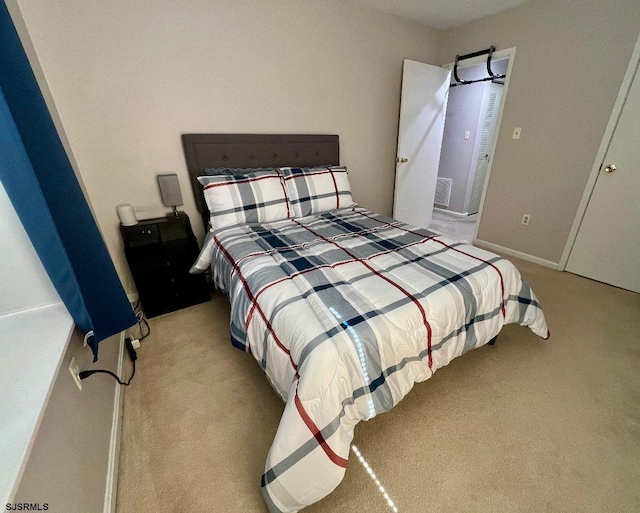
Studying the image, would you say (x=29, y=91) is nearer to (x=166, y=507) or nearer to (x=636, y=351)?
(x=166, y=507)

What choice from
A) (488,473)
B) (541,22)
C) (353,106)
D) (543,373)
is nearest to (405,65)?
(353,106)

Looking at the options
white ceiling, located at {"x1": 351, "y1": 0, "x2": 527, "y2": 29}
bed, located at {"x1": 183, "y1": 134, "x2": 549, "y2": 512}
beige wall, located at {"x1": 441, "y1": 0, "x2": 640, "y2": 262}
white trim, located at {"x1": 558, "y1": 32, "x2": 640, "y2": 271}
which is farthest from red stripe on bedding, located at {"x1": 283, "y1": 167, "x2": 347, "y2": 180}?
white trim, located at {"x1": 558, "y1": 32, "x2": 640, "y2": 271}

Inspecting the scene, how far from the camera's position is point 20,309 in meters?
1.05

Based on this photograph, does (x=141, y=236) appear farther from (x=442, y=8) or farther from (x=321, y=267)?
(x=442, y=8)

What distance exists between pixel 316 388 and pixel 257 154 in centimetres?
210

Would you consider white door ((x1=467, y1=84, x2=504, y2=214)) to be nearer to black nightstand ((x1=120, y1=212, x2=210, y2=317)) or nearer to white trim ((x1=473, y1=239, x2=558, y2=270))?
white trim ((x1=473, y1=239, x2=558, y2=270))

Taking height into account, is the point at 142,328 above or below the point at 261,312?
below

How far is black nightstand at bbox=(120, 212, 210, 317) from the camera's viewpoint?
194 centimetres

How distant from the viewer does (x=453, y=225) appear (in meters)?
3.96

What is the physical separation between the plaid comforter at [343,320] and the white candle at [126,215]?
764 millimetres

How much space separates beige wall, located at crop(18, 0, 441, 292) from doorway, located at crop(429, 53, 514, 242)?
1407 mm

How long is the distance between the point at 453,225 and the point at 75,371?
4.23 m

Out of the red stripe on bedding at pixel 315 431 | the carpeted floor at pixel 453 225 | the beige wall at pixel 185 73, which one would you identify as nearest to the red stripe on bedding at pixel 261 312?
the red stripe on bedding at pixel 315 431

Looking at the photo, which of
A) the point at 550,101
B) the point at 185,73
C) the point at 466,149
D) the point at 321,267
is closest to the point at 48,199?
the point at 321,267
